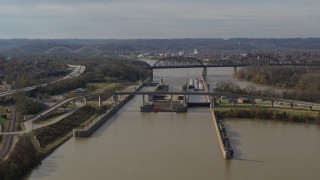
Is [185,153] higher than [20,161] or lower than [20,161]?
lower

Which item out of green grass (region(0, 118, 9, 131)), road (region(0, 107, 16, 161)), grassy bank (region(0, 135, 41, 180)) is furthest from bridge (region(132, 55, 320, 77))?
grassy bank (region(0, 135, 41, 180))

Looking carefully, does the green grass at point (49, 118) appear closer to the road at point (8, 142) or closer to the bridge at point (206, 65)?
the road at point (8, 142)

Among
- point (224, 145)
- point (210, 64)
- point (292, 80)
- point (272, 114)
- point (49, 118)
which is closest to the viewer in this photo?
point (224, 145)

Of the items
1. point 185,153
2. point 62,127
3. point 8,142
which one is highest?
point 8,142

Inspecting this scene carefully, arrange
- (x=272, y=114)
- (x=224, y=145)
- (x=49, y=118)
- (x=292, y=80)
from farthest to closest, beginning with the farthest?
(x=292, y=80)
(x=272, y=114)
(x=49, y=118)
(x=224, y=145)

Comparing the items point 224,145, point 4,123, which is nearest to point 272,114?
point 224,145

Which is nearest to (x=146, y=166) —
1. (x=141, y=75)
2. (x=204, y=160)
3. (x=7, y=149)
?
(x=204, y=160)

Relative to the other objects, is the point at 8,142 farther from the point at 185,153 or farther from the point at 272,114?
the point at 272,114

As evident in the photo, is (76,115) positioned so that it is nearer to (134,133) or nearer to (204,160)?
(134,133)
